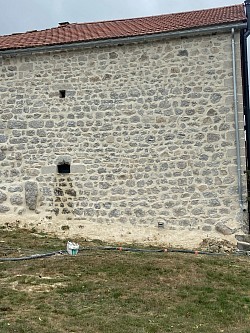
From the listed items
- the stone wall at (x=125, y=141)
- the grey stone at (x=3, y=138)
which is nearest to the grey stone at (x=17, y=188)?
the stone wall at (x=125, y=141)

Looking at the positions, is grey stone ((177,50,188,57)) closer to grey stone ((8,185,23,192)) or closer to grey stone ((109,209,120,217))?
grey stone ((109,209,120,217))

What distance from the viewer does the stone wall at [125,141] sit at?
1014 centimetres

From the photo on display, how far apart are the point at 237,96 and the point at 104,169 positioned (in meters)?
3.40

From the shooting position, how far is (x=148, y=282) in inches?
265

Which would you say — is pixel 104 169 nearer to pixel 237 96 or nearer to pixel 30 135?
pixel 30 135

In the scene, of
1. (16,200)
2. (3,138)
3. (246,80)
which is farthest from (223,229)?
(3,138)

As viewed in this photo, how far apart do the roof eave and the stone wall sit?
0.51 feet

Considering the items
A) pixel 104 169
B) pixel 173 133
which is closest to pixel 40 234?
pixel 104 169

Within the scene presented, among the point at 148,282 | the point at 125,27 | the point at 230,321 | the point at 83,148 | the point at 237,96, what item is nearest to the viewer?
the point at 230,321

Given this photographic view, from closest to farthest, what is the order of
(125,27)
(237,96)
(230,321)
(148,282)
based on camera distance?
1. (230,321)
2. (148,282)
3. (237,96)
4. (125,27)

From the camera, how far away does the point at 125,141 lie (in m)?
10.7

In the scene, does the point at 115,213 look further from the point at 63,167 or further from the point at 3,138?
the point at 3,138

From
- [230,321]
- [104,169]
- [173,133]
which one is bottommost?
[230,321]

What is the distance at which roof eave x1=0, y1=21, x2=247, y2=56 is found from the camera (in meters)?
10.1
